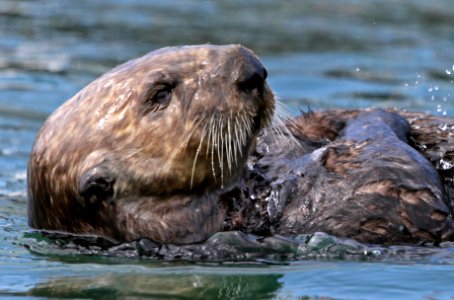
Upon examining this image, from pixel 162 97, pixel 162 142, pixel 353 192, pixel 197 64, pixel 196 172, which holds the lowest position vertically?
pixel 353 192

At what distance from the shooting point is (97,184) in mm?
5492

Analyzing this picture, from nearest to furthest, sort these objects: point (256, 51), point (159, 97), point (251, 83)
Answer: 1. point (251, 83)
2. point (159, 97)
3. point (256, 51)

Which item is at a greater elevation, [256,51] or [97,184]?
[256,51]

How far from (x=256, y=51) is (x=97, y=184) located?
6875mm

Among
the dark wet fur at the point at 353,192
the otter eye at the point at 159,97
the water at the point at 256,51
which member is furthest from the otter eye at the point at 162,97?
the water at the point at 256,51

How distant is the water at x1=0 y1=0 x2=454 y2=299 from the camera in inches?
202

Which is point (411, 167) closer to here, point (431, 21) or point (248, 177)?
point (248, 177)

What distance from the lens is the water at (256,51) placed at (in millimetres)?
5125

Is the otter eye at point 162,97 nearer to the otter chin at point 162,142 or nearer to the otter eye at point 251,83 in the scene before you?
the otter chin at point 162,142

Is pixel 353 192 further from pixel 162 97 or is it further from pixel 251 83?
pixel 162 97

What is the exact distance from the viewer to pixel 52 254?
227 inches

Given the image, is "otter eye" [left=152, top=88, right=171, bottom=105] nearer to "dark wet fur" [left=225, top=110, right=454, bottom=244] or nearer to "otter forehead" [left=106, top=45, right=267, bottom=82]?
"otter forehead" [left=106, top=45, right=267, bottom=82]

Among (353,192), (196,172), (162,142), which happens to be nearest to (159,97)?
(162,142)

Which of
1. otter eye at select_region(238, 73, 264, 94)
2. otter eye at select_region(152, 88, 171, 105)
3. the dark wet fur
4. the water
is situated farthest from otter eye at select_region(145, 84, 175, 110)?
the water
